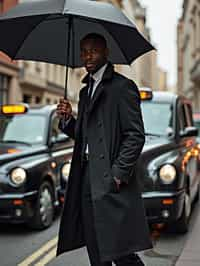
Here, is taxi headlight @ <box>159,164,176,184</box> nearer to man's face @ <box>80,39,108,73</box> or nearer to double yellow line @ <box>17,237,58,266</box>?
double yellow line @ <box>17,237,58,266</box>

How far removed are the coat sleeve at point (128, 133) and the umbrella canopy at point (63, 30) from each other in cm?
64

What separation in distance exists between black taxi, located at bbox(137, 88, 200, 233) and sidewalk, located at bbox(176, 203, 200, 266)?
21 cm

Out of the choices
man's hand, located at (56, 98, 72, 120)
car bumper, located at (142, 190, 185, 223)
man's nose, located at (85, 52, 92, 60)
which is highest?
man's nose, located at (85, 52, 92, 60)

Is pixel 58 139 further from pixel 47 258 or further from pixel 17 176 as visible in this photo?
pixel 47 258

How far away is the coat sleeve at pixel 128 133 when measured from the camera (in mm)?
3074

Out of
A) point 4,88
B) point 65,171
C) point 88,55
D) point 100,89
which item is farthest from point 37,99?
point 100,89

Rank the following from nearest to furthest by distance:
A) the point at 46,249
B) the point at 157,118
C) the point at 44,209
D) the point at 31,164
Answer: the point at 46,249 < the point at 31,164 < the point at 44,209 < the point at 157,118

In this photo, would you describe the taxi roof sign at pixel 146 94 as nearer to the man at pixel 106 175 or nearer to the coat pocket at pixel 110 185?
the man at pixel 106 175

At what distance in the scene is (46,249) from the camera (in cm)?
548

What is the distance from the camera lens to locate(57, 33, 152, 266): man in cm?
311

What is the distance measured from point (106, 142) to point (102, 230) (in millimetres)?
580

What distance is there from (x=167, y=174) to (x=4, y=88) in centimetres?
2021

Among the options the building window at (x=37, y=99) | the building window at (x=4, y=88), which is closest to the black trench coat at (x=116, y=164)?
the building window at (x=4, y=88)

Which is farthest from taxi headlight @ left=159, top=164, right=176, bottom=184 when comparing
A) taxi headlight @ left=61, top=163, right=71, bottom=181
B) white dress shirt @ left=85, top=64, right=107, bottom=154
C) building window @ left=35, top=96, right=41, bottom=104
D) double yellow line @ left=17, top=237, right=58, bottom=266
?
building window @ left=35, top=96, right=41, bottom=104
